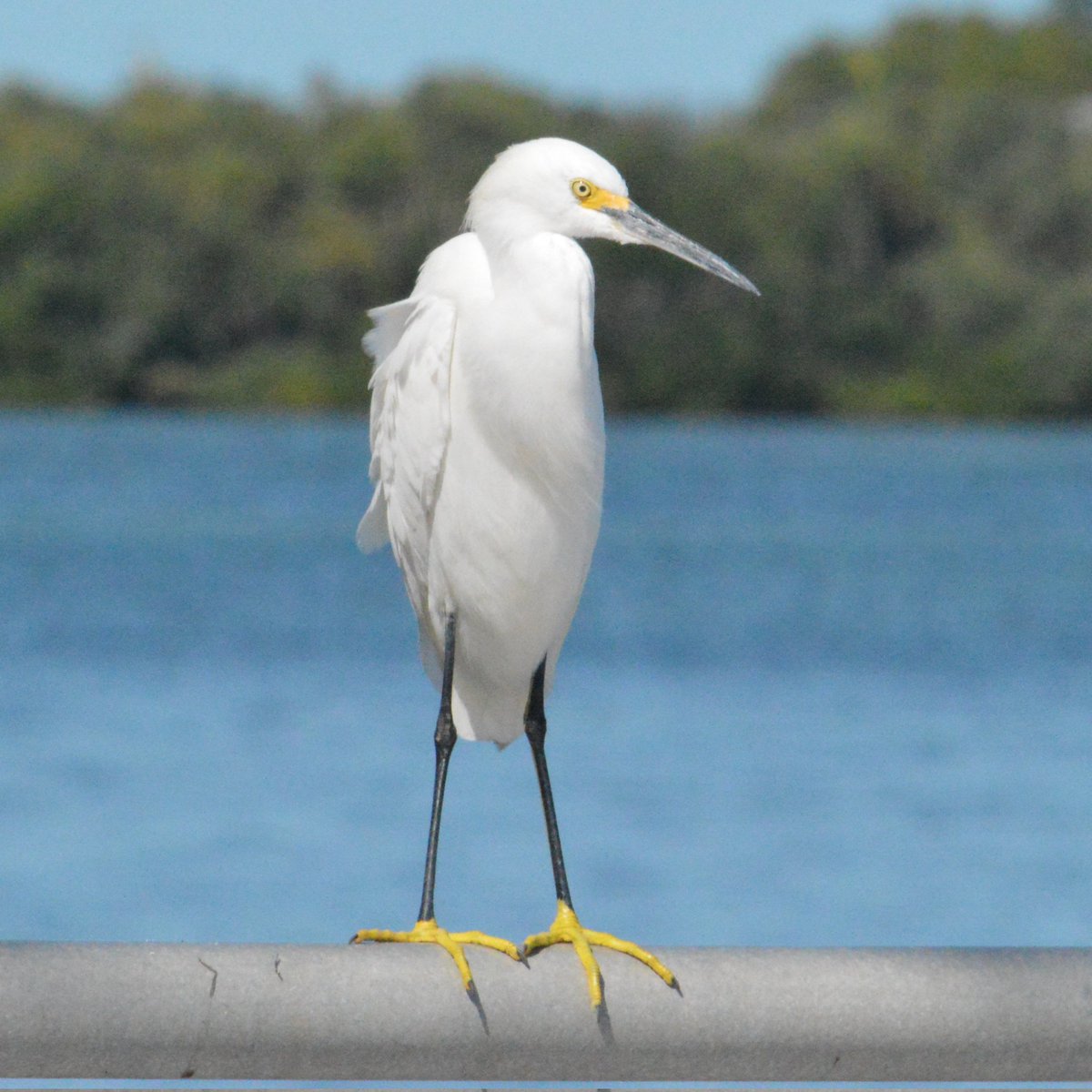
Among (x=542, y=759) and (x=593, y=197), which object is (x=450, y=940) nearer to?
(x=542, y=759)

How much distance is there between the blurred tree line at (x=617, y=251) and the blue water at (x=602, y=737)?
1844 cm

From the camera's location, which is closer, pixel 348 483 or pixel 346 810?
pixel 346 810

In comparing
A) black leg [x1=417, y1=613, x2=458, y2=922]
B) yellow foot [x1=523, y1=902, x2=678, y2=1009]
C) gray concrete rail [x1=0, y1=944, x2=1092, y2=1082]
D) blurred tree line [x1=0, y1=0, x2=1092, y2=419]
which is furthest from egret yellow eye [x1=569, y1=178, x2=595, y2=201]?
blurred tree line [x1=0, y1=0, x2=1092, y2=419]

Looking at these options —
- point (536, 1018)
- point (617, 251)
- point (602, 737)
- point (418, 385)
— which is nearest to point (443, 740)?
point (418, 385)

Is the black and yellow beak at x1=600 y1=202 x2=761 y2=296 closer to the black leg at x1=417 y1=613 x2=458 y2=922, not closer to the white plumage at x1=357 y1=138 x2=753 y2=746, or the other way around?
the white plumage at x1=357 y1=138 x2=753 y2=746

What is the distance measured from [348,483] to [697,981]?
3175 centimetres

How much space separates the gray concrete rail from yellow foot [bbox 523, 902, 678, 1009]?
0.01m

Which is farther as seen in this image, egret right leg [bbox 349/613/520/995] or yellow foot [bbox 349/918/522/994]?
egret right leg [bbox 349/613/520/995]

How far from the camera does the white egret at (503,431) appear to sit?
292 cm

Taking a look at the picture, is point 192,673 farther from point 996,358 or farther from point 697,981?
point 996,358

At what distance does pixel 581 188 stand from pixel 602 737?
971cm

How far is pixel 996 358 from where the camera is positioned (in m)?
46.5

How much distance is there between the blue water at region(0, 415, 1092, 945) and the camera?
8391 mm

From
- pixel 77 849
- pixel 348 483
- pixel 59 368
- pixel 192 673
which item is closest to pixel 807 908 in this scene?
pixel 77 849
